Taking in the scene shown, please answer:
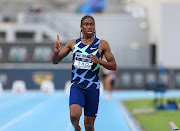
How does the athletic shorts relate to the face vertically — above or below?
below

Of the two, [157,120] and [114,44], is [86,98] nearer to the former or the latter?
[157,120]

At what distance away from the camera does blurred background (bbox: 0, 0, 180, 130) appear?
27.0 meters

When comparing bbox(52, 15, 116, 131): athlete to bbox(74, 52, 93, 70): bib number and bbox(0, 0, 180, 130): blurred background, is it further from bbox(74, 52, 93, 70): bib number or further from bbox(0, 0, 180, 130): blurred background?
bbox(0, 0, 180, 130): blurred background

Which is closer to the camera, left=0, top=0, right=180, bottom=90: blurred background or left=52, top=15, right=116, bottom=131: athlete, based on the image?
left=52, top=15, right=116, bottom=131: athlete

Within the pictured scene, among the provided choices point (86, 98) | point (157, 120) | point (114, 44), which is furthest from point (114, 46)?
point (86, 98)

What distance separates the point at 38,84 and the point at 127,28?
14.9 m

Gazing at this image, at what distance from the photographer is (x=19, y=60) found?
26953 millimetres

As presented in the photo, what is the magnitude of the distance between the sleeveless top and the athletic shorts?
0.06 meters

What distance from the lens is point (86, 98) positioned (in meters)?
6.08

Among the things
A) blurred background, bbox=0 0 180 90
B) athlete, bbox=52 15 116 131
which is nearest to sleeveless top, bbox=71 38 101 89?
athlete, bbox=52 15 116 131

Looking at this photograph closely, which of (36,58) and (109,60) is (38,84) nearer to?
(36,58)

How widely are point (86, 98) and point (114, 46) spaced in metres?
27.3

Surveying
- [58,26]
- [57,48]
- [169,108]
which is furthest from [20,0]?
[57,48]

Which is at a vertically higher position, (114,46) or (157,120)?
(114,46)
